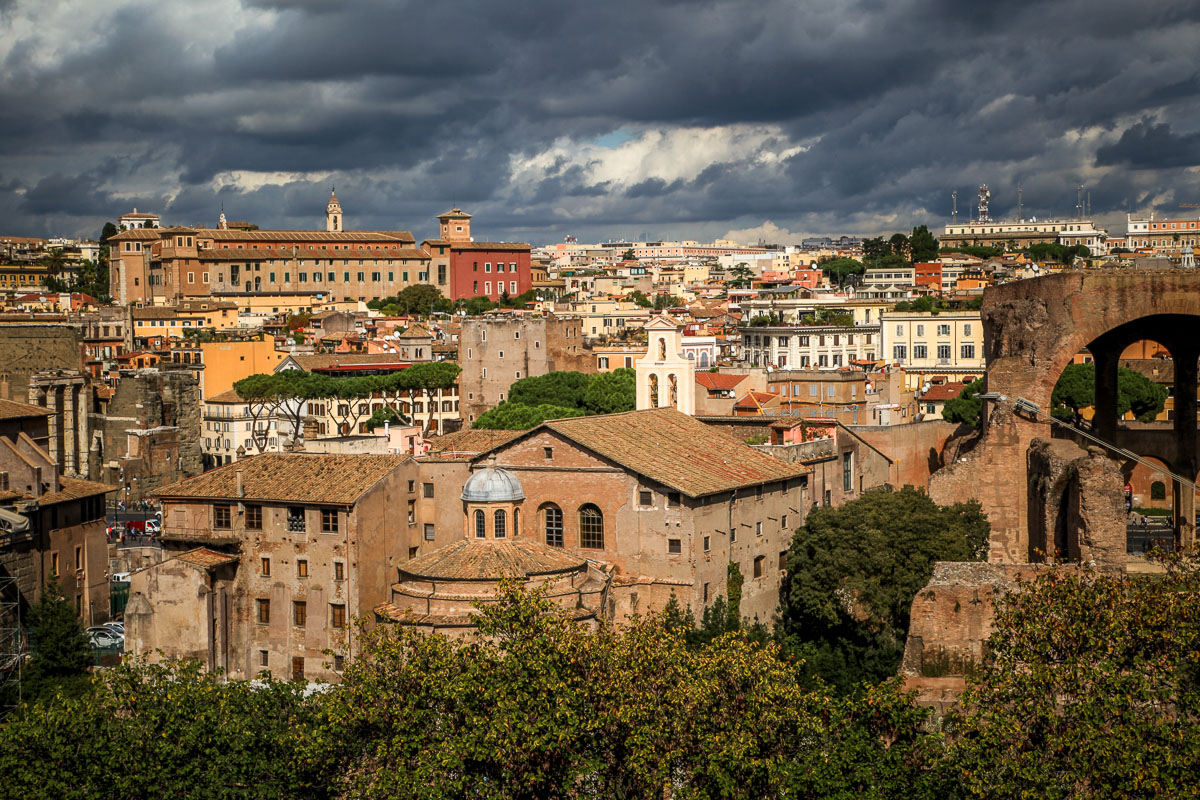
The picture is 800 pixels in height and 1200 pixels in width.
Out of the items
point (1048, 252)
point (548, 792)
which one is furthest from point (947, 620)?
point (1048, 252)

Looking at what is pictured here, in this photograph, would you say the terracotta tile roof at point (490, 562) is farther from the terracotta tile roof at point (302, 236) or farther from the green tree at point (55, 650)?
the terracotta tile roof at point (302, 236)

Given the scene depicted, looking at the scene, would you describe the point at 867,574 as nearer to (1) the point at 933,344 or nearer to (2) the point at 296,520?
(2) the point at 296,520

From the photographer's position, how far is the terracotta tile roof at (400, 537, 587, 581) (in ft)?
109

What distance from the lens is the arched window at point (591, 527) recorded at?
123 ft

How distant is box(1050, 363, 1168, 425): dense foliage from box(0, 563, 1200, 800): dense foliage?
4211cm

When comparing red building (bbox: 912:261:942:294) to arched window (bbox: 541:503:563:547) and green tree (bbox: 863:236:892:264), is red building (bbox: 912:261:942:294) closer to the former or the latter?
green tree (bbox: 863:236:892:264)

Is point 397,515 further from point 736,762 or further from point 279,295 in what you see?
point 279,295

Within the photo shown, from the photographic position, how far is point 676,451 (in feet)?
131

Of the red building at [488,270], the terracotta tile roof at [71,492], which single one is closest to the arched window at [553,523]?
the terracotta tile roof at [71,492]

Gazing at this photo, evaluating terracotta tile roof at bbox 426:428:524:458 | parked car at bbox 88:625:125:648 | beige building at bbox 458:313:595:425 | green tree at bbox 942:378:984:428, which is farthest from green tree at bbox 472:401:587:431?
parked car at bbox 88:625:125:648

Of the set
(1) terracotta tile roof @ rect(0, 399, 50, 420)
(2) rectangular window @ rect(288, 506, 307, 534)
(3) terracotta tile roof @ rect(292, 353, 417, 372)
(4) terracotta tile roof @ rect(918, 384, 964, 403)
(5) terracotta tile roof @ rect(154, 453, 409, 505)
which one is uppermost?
(3) terracotta tile roof @ rect(292, 353, 417, 372)

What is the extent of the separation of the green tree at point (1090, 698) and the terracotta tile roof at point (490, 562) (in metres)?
13.6

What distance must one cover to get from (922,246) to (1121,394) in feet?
347

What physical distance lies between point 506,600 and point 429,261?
128557 millimetres
